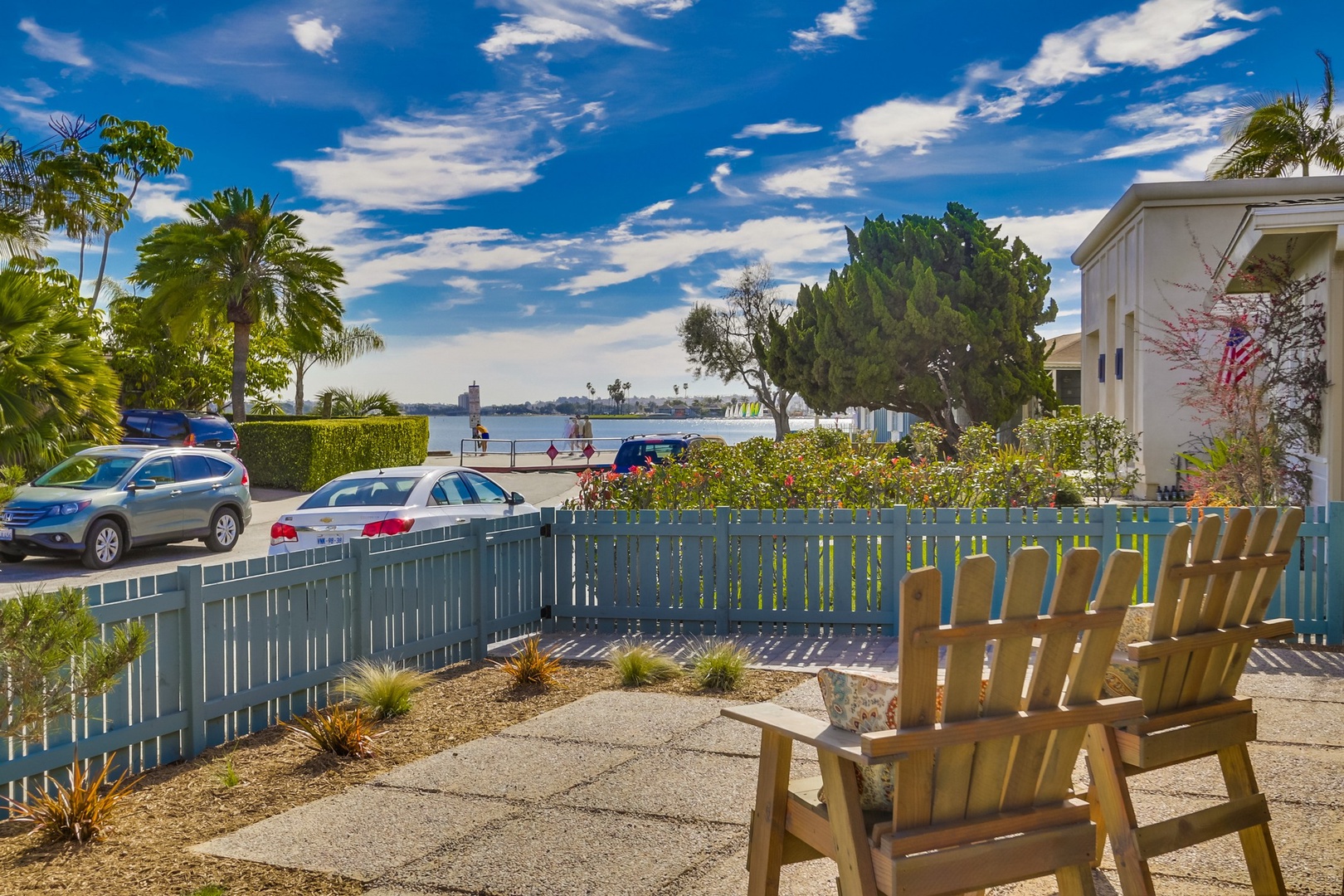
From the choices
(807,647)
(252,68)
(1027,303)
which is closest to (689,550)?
(807,647)

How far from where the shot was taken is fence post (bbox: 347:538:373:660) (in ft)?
23.3

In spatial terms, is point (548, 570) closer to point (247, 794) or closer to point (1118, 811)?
point (247, 794)

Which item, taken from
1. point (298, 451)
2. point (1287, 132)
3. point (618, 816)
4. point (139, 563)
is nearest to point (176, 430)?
point (298, 451)

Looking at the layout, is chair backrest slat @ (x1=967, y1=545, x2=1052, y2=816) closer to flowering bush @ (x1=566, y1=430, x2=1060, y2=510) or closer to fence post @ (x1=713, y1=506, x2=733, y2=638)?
fence post @ (x1=713, y1=506, x2=733, y2=638)

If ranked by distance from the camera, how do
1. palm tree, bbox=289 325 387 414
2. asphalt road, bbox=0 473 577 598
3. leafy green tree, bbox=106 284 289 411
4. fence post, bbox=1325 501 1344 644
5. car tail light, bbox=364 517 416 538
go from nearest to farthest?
fence post, bbox=1325 501 1344 644, car tail light, bbox=364 517 416 538, asphalt road, bbox=0 473 577 598, leafy green tree, bbox=106 284 289 411, palm tree, bbox=289 325 387 414

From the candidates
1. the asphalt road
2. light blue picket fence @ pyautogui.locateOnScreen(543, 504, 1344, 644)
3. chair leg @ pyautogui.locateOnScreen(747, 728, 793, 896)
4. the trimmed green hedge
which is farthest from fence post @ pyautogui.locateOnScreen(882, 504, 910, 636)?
the trimmed green hedge

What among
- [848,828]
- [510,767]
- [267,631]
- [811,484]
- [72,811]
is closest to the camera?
[848,828]

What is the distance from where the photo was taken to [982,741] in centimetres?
284

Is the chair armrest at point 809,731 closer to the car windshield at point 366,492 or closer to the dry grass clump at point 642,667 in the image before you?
Answer: the dry grass clump at point 642,667

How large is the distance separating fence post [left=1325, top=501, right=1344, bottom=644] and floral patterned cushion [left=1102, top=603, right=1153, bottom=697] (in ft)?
17.2

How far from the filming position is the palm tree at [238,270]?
3203 centimetres

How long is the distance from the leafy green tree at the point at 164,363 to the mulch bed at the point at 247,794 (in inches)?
1313

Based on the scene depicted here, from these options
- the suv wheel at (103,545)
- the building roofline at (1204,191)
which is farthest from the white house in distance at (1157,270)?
the suv wheel at (103,545)

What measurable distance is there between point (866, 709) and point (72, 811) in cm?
361
